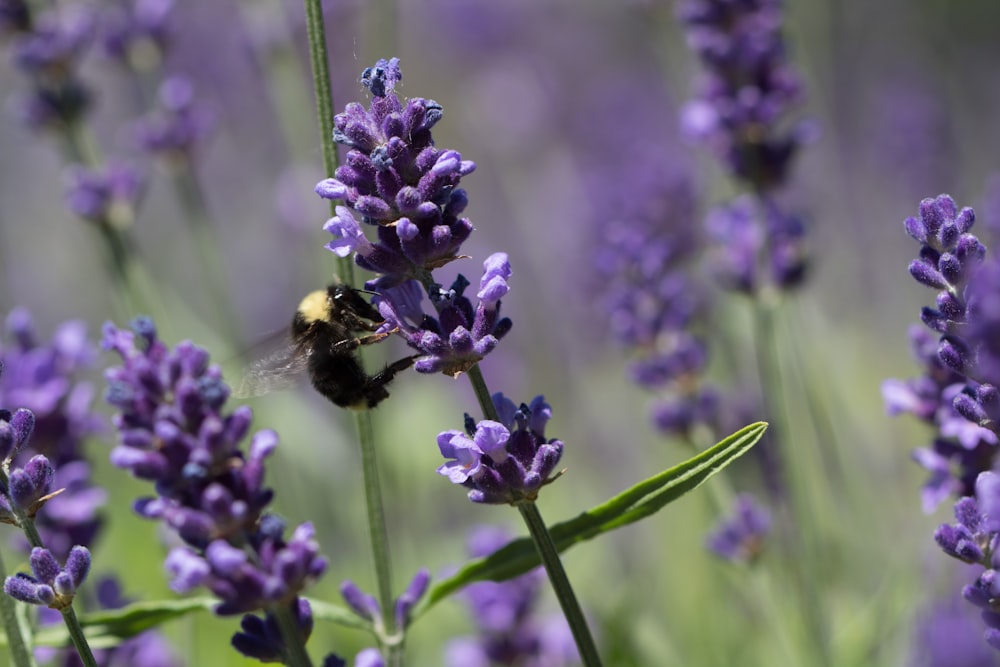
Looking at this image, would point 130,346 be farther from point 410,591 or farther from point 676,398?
point 676,398

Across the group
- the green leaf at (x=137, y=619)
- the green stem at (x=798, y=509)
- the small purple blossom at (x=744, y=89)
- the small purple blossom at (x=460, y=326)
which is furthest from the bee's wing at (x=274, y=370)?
the small purple blossom at (x=744, y=89)

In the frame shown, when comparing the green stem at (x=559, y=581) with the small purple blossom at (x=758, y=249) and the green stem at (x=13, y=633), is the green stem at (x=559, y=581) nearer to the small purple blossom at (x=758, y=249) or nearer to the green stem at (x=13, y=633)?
the green stem at (x=13, y=633)

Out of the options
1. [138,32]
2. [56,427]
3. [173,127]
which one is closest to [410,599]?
[56,427]

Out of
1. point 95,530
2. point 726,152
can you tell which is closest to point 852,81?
point 726,152

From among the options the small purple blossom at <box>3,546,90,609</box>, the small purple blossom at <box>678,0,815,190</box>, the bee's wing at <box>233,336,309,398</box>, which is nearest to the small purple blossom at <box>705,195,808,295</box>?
the small purple blossom at <box>678,0,815,190</box>

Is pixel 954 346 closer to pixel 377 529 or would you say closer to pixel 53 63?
pixel 377 529

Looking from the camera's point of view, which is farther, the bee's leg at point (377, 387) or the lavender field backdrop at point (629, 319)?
the lavender field backdrop at point (629, 319)

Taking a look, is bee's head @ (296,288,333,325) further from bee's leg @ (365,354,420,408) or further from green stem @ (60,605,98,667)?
green stem @ (60,605,98,667)
